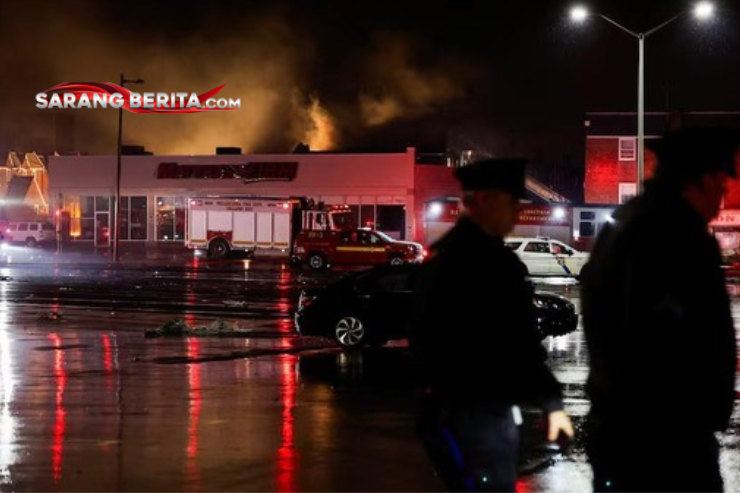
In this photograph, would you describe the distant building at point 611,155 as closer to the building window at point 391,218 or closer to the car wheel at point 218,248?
the building window at point 391,218

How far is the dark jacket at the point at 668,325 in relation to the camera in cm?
409

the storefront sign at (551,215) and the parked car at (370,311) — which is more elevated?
the storefront sign at (551,215)

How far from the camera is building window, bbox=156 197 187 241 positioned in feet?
219

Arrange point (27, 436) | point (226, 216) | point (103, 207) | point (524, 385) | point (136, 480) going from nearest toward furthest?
point (524, 385), point (136, 480), point (27, 436), point (226, 216), point (103, 207)

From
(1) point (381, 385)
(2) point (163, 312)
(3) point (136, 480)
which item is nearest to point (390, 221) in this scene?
(2) point (163, 312)

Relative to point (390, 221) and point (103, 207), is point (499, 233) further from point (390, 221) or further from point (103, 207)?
point (103, 207)

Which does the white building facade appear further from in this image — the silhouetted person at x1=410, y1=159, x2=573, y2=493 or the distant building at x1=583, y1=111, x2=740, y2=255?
the silhouetted person at x1=410, y1=159, x2=573, y2=493

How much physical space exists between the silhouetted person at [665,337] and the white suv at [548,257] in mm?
34082

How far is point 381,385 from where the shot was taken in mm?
13648

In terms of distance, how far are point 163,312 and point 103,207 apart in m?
46.1

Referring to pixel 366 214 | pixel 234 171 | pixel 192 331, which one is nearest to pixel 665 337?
pixel 192 331

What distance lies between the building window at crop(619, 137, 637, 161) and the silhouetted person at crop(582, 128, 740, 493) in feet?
188

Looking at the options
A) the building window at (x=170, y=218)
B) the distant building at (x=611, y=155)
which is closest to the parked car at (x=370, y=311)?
the distant building at (x=611, y=155)

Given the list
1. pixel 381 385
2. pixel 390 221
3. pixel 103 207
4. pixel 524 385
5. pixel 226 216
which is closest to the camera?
pixel 524 385
